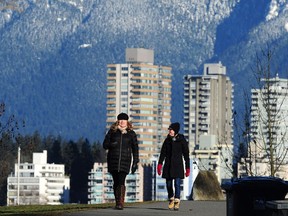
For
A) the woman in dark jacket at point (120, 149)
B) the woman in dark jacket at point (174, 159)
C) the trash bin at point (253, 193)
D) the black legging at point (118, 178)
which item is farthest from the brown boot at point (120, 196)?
the trash bin at point (253, 193)

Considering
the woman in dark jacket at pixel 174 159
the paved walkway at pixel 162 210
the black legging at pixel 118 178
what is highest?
the woman in dark jacket at pixel 174 159

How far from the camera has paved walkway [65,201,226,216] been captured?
41.1 meters

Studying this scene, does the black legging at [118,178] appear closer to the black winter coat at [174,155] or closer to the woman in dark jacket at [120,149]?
the woman in dark jacket at [120,149]

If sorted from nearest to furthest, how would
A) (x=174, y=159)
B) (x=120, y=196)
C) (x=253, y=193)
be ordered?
(x=253, y=193) → (x=120, y=196) → (x=174, y=159)

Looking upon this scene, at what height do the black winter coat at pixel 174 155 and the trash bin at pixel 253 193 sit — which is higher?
the black winter coat at pixel 174 155

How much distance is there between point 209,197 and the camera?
5506 centimetres

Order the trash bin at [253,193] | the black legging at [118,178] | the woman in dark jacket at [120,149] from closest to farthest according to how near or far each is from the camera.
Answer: the trash bin at [253,193] → the woman in dark jacket at [120,149] → the black legging at [118,178]

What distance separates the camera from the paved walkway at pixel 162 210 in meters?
41.1

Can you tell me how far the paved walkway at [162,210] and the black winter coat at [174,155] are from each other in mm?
967

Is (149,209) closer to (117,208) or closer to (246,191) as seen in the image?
(117,208)

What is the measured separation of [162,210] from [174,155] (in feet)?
4.73

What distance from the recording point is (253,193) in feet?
101

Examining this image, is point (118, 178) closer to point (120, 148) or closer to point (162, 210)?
point (120, 148)

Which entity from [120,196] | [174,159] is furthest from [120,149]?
[174,159]
